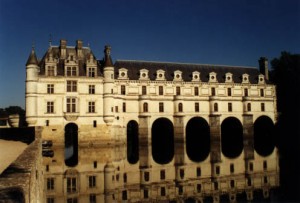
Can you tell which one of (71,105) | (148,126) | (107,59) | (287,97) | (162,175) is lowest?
(162,175)

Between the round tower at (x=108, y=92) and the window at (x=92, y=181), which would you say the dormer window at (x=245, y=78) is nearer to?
the round tower at (x=108, y=92)

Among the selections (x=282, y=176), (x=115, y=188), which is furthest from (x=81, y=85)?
(x=282, y=176)

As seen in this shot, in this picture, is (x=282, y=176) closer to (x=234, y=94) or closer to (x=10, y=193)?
(x=10, y=193)

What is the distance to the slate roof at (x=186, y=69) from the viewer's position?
41375 millimetres

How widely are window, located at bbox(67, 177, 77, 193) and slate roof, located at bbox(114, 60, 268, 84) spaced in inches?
856

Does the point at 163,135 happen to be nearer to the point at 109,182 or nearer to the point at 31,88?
the point at 31,88

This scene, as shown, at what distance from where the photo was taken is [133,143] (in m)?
44.1

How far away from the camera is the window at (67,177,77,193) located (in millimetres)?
17016

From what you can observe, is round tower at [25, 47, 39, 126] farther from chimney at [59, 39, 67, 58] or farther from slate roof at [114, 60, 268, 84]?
slate roof at [114, 60, 268, 84]

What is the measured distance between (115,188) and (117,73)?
77.3 feet

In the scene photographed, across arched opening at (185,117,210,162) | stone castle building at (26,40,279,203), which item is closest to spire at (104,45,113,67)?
stone castle building at (26,40,279,203)

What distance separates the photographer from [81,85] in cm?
3628

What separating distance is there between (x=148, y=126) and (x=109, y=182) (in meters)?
20.7

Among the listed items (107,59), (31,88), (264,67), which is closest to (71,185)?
(31,88)
